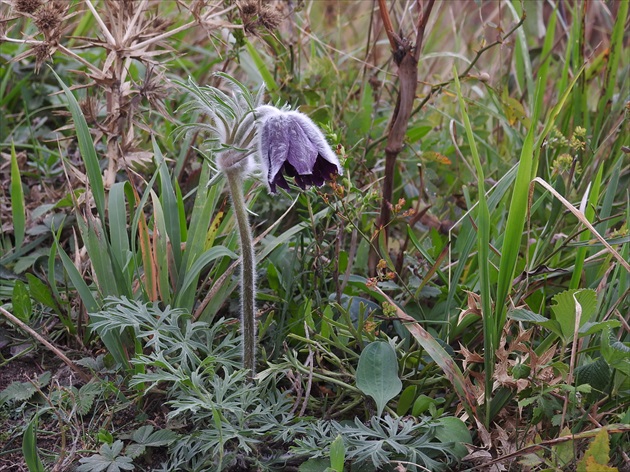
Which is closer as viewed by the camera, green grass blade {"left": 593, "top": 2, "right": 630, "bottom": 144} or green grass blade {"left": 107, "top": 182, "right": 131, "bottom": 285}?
green grass blade {"left": 107, "top": 182, "right": 131, "bottom": 285}

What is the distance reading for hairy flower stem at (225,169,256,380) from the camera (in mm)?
1668

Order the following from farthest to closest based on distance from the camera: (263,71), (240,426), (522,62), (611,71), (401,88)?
(522,62)
(263,71)
(611,71)
(401,88)
(240,426)

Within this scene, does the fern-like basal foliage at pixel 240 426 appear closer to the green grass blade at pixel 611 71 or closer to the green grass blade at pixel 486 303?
the green grass blade at pixel 486 303

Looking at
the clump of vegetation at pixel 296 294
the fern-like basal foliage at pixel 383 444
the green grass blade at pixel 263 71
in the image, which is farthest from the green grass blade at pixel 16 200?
the fern-like basal foliage at pixel 383 444

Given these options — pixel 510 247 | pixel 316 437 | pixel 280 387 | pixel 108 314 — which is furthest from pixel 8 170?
pixel 510 247

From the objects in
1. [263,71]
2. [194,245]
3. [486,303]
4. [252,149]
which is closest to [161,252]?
[194,245]

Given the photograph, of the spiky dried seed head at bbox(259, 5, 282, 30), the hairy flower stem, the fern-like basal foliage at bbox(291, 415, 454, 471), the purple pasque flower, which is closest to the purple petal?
the purple pasque flower

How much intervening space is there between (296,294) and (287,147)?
848mm

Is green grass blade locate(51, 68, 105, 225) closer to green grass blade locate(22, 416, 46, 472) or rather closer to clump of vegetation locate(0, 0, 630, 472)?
clump of vegetation locate(0, 0, 630, 472)

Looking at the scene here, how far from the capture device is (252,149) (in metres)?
1.59

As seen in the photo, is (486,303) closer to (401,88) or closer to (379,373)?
(379,373)

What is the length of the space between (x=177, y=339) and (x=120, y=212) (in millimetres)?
502

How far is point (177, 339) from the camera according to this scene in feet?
5.85

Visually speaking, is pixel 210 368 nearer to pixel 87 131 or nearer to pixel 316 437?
pixel 316 437
